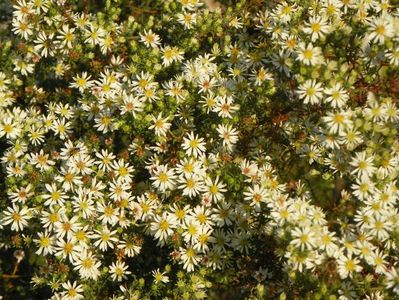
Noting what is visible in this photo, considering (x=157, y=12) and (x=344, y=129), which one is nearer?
(x=344, y=129)

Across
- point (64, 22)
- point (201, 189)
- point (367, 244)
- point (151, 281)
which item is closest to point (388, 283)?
point (367, 244)

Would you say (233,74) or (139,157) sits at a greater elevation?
(233,74)

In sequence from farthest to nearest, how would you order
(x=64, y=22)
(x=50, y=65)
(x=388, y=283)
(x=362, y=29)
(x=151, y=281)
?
(x=50, y=65)
(x=64, y=22)
(x=151, y=281)
(x=362, y=29)
(x=388, y=283)

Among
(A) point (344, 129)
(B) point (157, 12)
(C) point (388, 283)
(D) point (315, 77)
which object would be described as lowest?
(C) point (388, 283)

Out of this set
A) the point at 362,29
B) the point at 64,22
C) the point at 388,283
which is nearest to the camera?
the point at 388,283

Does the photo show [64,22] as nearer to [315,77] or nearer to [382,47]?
[315,77]

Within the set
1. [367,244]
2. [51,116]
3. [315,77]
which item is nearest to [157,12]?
[51,116]

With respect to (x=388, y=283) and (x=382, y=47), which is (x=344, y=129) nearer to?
(x=382, y=47)
